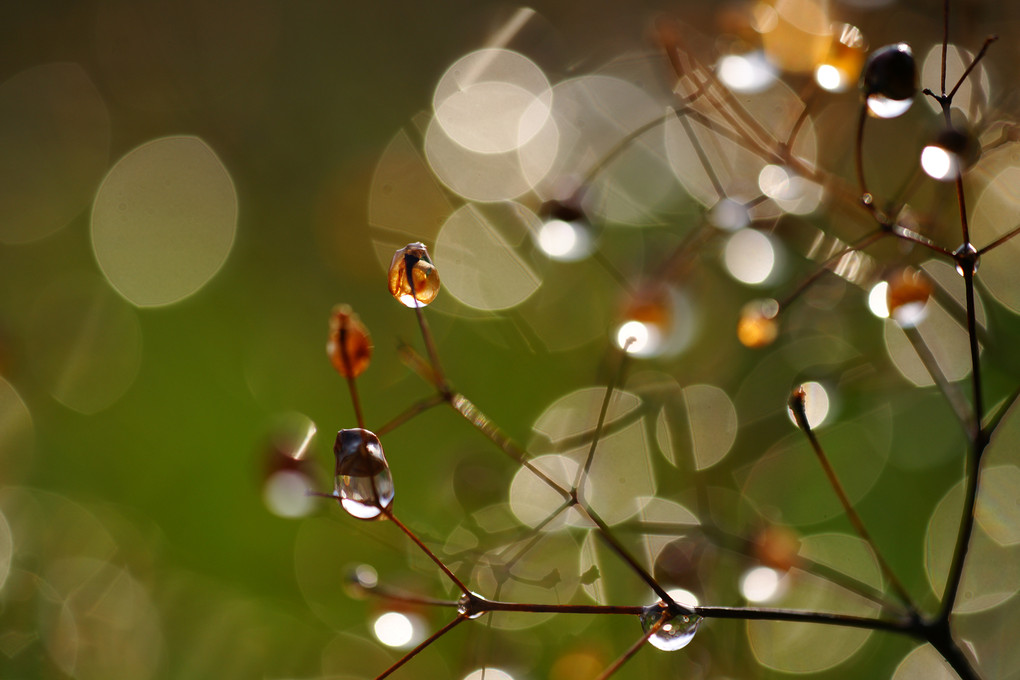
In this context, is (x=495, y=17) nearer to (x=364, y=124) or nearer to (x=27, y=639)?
(x=364, y=124)

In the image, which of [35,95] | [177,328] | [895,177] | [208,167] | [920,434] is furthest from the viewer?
[35,95]

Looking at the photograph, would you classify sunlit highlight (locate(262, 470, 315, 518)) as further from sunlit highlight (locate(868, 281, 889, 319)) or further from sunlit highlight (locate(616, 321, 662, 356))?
sunlit highlight (locate(868, 281, 889, 319))

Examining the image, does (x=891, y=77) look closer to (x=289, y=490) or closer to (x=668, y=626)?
(x=668, y=626)

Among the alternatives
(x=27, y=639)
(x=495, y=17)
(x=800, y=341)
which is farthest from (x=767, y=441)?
(x=495, y=17)

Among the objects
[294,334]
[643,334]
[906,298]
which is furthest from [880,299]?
[294,334]

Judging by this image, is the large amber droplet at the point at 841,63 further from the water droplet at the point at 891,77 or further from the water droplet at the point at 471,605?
the water droplet at the point at 471,605

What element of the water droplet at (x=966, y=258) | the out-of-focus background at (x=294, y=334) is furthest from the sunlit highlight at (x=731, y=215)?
the water droplet at (x=966, y=258)
